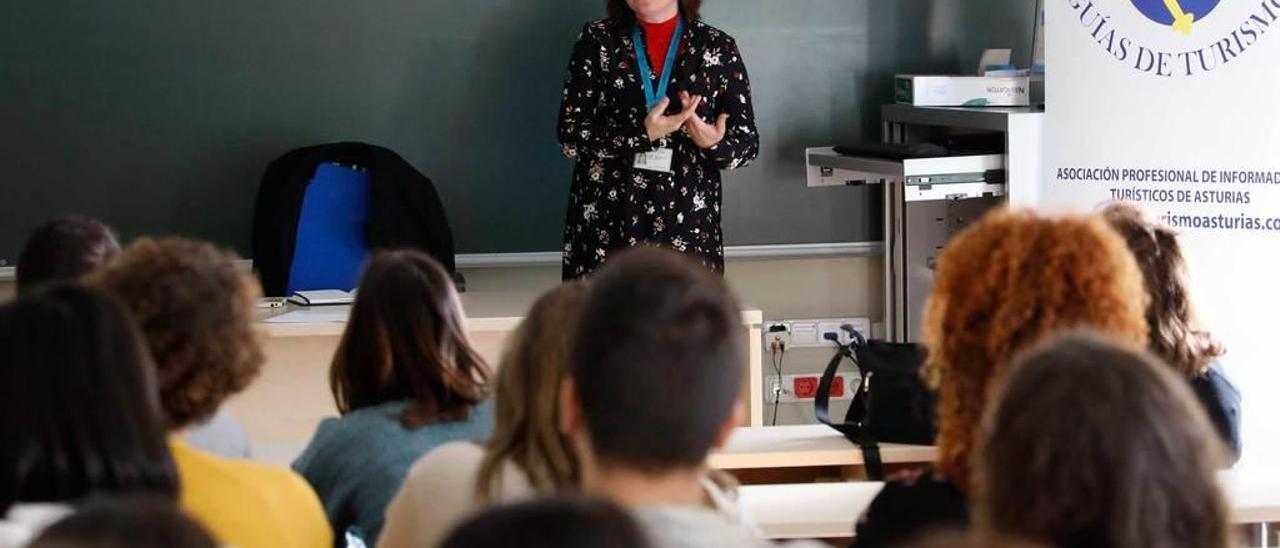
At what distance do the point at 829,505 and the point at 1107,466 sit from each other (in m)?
1.61

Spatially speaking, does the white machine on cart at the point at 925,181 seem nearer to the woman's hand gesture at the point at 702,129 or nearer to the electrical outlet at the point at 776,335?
the electrical outlet at the point at 776,335

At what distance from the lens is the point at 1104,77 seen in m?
4.68

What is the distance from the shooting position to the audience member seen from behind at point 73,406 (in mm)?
1538

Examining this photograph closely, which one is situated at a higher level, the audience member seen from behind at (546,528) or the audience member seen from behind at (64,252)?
the audience member seen from behind at (64,252)

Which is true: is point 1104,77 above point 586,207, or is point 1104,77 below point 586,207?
above

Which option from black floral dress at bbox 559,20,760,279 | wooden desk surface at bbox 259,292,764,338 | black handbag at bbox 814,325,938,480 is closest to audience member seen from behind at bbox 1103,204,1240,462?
black handbag at bbox 814,325,938,480

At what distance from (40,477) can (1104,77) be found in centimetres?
372

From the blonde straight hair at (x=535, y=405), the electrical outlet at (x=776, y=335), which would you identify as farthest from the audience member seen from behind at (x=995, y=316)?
the electrical outlet at (x=776, y=335)

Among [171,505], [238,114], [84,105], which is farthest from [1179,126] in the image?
[171,505]

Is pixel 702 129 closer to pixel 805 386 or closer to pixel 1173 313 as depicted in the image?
pixel 805 386

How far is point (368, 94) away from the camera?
539 cm

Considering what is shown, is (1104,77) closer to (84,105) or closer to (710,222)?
(710,222)

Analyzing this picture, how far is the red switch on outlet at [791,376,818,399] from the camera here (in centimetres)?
574

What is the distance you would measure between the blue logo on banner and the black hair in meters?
3.26
